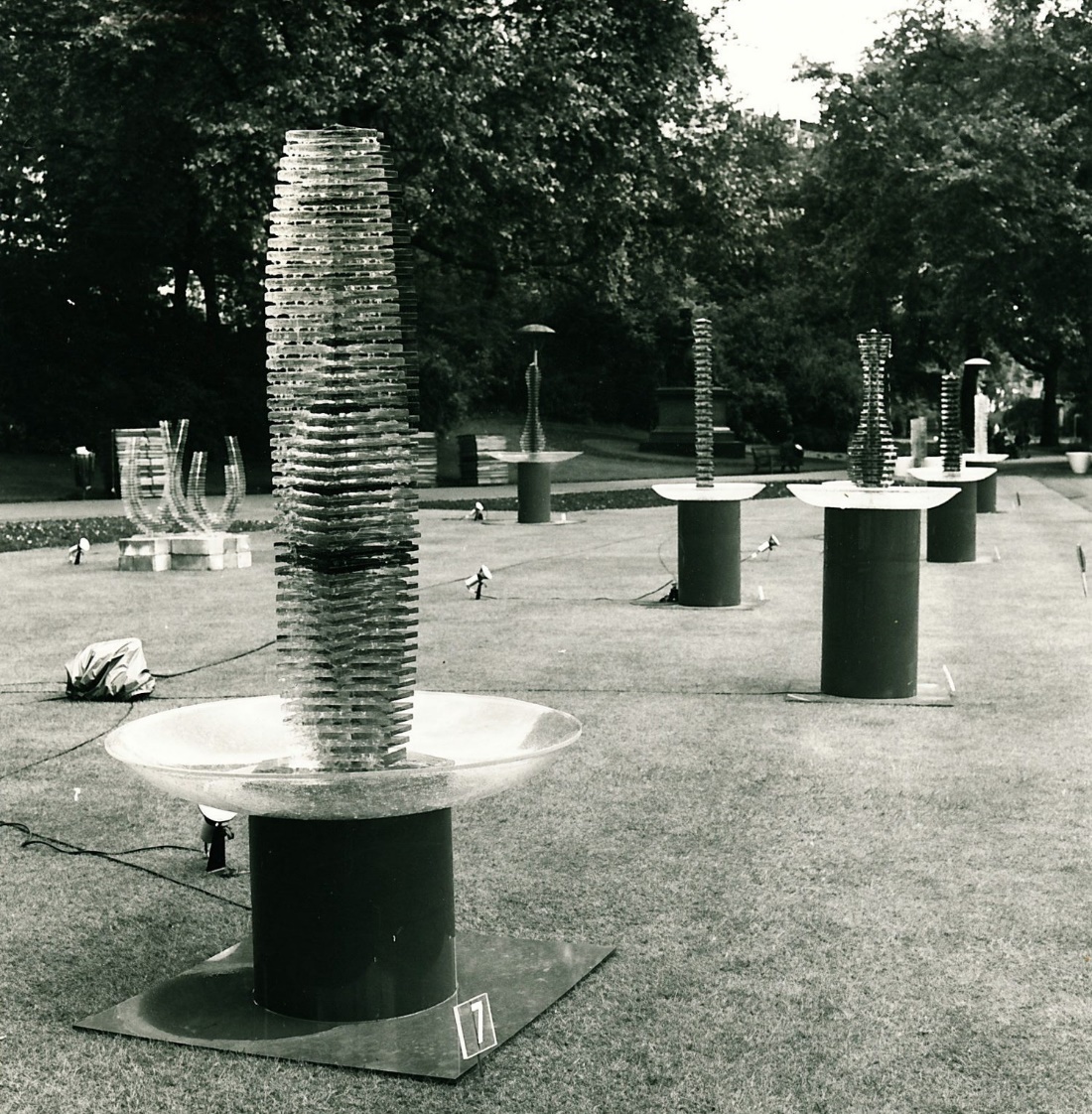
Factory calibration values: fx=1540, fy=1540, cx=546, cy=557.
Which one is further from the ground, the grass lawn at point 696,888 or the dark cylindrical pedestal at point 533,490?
the dark cylindrical pedestal at point 533,490

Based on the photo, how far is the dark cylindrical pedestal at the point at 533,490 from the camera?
68.0 ft

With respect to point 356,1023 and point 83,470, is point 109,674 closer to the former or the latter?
point 356,1023

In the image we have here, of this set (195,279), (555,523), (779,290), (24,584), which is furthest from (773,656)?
(779,290)

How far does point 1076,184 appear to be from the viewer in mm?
32781

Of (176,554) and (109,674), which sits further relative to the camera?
(176,554)

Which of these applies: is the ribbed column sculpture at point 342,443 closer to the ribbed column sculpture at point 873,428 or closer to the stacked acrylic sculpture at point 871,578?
the stacked acrylic sculpture at point 871,578

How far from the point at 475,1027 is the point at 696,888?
1436mm

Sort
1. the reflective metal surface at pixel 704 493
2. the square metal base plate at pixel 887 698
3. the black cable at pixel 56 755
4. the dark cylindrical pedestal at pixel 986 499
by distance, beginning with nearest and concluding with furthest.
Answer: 1. the black cable at pixel 56 755
2. the square metal base plate at pixel 887 698
3. the reflective metal surface at pixel 704 493
4. the dark cylindrical pedestal at pixel 986 499

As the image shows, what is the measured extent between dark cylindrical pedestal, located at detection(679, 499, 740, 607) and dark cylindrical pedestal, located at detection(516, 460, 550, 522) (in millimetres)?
9146

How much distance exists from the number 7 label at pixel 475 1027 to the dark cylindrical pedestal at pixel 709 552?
816 centimetres

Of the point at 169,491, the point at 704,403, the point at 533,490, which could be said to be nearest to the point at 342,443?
the point at 704,403

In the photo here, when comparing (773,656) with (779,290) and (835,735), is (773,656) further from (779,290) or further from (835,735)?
(779,290)

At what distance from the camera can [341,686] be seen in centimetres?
365

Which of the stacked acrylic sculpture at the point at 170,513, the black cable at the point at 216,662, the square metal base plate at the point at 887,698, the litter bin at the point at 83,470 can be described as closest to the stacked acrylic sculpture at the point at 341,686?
the square metal base plate at the point at 887,698
